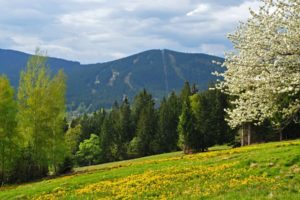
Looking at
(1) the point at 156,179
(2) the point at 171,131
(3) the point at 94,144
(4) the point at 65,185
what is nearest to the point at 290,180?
(1) the point at 156,179

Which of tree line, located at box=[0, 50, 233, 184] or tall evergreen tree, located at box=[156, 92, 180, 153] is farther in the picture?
tall evergreen tree, located at box=[156, 92, 180, 153]

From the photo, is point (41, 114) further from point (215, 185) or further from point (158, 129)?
point (158, 129)

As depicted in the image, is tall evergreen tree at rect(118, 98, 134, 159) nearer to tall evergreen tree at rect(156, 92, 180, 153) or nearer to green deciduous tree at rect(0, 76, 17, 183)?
tall evergreen tree at rect(156, 92, 180, 153)

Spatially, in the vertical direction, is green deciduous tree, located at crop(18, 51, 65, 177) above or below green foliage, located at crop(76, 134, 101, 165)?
above

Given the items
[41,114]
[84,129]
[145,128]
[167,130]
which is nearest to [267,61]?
[41,114]

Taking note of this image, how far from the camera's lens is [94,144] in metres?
124

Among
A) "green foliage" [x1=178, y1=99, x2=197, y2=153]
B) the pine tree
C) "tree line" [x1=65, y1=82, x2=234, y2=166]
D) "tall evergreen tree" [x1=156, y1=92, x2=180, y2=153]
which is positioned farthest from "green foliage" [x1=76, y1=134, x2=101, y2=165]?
the pine tree

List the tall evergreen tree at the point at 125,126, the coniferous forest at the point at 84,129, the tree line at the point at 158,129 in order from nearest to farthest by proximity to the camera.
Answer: the coniferous forest at the point at 84,129 → the tree line at the point at 158,129 → the tall evergreen tree at the point at 125,126

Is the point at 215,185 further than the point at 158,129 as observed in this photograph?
No

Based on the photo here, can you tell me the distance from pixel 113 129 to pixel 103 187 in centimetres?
10504

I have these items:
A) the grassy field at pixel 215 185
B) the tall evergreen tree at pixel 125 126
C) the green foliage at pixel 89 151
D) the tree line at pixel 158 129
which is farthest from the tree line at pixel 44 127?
the grassy field at pixel 215 185

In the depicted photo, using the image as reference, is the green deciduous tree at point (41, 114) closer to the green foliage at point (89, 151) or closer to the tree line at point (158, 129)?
the tree line at point (158, 129)

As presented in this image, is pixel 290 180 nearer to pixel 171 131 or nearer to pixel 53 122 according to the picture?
pixel 53 122

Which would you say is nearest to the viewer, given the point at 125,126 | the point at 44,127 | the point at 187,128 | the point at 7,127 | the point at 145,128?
the point at 7,127
